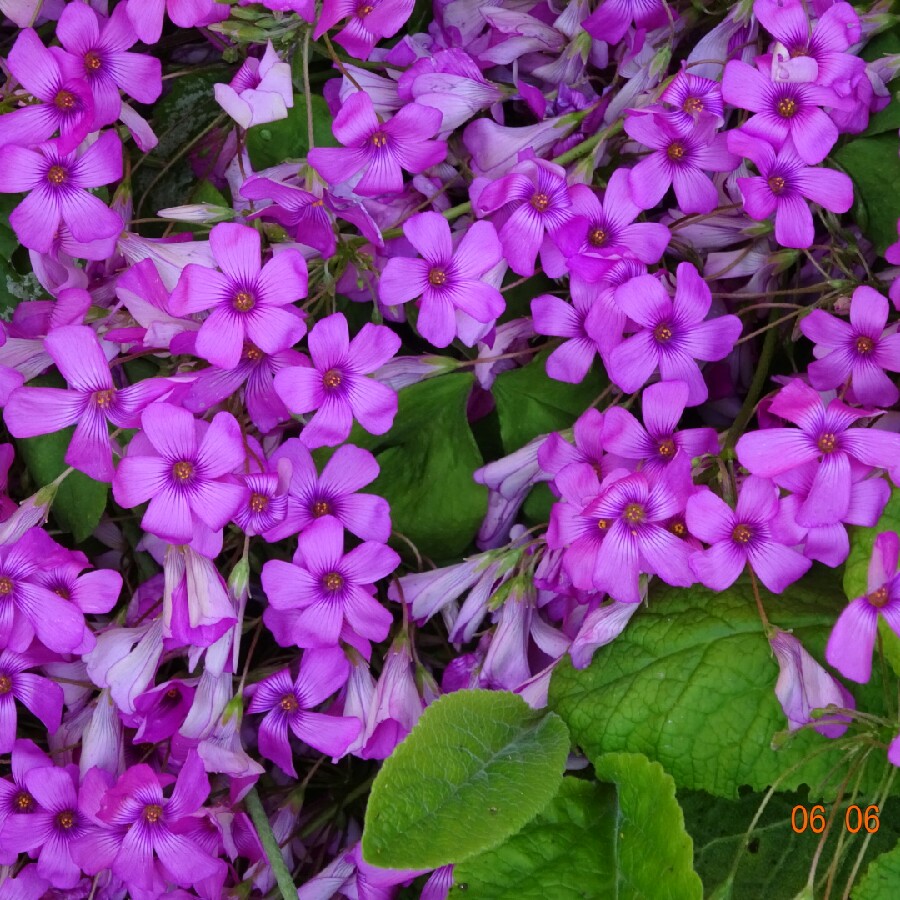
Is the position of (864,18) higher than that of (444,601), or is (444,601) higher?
(864,18)

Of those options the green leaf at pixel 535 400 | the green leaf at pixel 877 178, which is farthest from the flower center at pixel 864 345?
the green leaf at pixel 535 400

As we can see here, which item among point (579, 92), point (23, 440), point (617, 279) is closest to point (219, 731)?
point (23, 440)

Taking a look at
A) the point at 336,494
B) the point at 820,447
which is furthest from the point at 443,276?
the point at 820,447

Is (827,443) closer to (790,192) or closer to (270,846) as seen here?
(790,192)

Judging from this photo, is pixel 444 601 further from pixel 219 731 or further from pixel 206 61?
pixel 206 61

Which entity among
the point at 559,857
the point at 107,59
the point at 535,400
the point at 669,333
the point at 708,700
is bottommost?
the point at 559,857

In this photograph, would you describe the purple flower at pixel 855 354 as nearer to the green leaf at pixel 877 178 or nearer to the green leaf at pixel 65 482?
the green leaf at pixel 877 178
